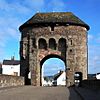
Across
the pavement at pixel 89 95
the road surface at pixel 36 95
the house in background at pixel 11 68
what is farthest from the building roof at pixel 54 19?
the house in background at pixel 11 68

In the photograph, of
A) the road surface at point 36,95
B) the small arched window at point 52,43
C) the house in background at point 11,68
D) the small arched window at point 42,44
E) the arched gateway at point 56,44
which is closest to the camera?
the road surface at point 36,95

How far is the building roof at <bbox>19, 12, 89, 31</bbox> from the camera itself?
4375 centimetres

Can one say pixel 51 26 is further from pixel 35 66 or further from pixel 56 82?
pixel 56 82

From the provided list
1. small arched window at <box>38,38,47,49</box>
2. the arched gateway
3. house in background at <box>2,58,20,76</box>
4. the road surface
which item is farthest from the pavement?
house in background at <box>2,58,20,76</box>

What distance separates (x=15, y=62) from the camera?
71.1m

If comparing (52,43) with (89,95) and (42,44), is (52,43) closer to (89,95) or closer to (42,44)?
(42,44)

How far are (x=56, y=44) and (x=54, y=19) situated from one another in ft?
11.0

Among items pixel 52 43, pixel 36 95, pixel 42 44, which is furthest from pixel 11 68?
pixel 36 95

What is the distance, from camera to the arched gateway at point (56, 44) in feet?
143

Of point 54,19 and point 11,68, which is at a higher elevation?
point 54,19

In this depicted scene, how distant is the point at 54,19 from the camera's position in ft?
145

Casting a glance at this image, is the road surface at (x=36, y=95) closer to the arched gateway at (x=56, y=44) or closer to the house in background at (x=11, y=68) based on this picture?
the arched gateway at (x=56, y=44)

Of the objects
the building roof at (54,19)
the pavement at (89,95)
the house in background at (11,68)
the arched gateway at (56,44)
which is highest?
the building roof at (54,19)

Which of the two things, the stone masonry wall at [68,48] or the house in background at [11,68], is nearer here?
the stone masonry wall at [68,48]
